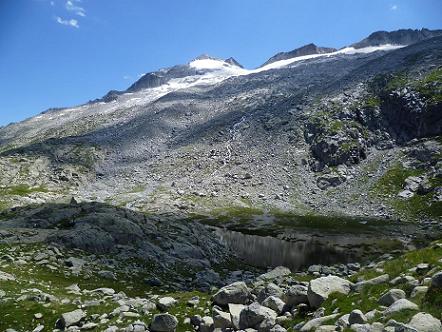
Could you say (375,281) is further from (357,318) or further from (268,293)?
(268,293)

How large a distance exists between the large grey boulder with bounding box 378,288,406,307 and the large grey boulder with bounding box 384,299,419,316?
81cm

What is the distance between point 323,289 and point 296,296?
4.42ft

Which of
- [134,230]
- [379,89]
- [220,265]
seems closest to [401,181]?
[379,89]

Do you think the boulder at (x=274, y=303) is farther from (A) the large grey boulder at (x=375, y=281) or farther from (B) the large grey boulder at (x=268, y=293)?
(A) the large grey boulder at (x=375, y=281)

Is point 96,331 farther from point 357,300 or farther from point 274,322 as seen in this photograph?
point 357,300

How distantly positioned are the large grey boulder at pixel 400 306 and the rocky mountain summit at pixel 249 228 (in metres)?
0.07

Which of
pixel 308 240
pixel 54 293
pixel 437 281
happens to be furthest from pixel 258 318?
pixel 308 240

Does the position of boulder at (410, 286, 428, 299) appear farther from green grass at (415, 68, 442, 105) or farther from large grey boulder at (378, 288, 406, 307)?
green grass at (415, 68, 442, 105)

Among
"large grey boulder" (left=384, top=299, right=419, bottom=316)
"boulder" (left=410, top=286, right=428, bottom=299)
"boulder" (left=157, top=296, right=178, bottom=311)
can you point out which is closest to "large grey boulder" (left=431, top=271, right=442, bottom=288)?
"boulder" (left=410, top=286, right=428, bottom=299)

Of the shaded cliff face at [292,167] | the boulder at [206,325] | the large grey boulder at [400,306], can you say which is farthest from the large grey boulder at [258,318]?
the shaded cliff face at [292,167]

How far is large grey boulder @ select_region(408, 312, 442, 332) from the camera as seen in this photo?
12328mm

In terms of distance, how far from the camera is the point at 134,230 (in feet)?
174

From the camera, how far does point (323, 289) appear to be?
18.5 m

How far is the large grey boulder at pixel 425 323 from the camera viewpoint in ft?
40.4
